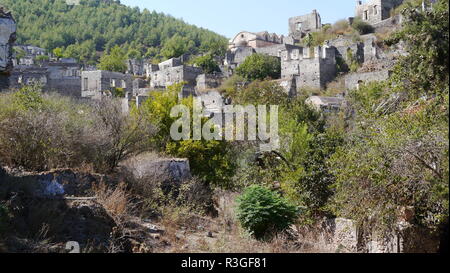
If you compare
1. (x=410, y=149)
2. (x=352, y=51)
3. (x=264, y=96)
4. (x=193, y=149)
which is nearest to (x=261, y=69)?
(x=352, y=51)

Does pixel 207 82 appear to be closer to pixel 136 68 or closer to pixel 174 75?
pixel 174 75

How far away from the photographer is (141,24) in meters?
103

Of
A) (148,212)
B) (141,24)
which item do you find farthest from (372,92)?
(141,24)

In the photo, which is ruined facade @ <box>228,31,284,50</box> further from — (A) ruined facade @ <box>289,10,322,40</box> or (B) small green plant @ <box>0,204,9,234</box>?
(B) small green plant @ <box>0,204,9,234</box>

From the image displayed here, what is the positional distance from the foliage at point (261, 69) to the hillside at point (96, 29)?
2901 cm

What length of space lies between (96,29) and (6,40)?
300 feet

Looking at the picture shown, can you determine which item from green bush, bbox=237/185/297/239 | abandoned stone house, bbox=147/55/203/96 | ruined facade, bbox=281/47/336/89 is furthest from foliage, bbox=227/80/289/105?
green bush, bbox=237/185/297/239

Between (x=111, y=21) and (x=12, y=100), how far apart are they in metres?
Result: 91.2

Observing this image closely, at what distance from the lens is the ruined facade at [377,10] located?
54.2m

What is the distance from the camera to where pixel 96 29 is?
97688 millimetres

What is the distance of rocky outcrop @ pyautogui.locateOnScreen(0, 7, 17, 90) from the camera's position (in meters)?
9.93

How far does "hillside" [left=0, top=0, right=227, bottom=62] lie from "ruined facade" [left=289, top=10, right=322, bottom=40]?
16.9 m

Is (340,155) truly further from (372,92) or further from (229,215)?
(372,92)
